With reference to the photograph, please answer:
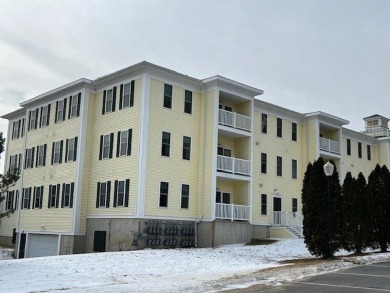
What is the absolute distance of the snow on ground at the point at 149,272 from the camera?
13.3 m

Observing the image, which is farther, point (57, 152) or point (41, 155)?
point (41, 155)

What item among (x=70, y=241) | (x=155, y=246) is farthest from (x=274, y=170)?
(x=70, y=241)

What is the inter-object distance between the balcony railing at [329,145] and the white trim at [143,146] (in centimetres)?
1728

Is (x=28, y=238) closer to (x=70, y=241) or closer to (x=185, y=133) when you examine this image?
(x=70, y=241)

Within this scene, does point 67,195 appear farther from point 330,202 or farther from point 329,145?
point 329,145

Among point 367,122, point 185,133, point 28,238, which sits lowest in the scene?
point 28,238

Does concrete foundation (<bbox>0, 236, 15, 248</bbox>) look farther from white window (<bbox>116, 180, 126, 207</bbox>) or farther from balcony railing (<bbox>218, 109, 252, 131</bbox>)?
balcony railing (<bbox>218, 109, 252, 131</bbox>)

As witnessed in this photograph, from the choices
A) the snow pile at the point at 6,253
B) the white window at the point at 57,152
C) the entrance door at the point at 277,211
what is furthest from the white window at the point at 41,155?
the entrance door at the point at 277,211

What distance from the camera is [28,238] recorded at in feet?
119

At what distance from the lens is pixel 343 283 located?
13641 mm

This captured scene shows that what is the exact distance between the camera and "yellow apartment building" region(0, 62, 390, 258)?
28781 mm

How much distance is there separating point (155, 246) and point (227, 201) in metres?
7.64

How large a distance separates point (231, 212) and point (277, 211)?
650 cm

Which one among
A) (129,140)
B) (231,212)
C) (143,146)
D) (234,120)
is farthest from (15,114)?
(231,212)
